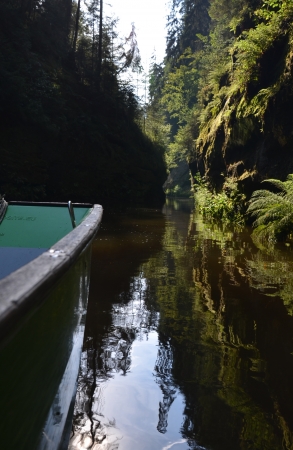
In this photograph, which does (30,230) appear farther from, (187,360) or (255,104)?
(255,104)

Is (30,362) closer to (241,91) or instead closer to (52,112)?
(241,91)

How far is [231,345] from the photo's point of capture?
3.72 meters

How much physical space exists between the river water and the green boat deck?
2.83ft

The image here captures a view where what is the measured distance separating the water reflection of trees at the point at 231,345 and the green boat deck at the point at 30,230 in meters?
1.44

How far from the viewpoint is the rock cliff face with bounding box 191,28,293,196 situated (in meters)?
12.0

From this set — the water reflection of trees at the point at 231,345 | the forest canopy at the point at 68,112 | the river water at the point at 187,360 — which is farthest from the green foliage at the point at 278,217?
the forest canopy at the point at 68,112

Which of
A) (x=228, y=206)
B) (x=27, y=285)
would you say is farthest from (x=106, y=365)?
(x=228, y=206)

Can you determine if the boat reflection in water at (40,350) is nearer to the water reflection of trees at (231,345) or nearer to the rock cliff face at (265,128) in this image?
the water reflection of trees at (231,345)

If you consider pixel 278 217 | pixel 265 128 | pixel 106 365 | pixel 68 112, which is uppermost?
pixel 68 112

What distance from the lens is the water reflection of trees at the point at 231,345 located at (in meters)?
2.55

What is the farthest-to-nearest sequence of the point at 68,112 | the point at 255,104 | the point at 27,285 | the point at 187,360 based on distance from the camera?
the point at 68,112 < the point at 255,104 < the point at 187,360 < the point at 27,285

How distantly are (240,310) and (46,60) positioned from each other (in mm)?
23656

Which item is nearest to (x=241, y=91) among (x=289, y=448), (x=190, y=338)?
(x=190, y=338)

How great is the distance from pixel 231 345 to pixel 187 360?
0.51m
